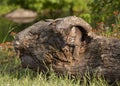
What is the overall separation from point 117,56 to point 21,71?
2.10m

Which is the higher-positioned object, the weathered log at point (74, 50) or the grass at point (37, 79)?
the weathered log at point (74, 50)

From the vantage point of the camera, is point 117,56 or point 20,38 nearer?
point 117,56

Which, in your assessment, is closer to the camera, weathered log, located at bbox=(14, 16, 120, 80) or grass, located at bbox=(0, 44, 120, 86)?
grass, located at bbox=(0, 44, 120, 86)

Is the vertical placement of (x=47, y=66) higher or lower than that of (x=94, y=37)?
lower

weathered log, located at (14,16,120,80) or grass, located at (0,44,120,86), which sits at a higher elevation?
weathered log, located at (14,16,120,80)

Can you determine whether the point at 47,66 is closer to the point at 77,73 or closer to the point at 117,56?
the point at 77,73

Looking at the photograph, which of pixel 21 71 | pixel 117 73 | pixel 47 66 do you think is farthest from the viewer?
pixel 21 71

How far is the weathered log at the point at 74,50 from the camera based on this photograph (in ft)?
23.7

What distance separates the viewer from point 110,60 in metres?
7.20

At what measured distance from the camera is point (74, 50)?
7.34 meters

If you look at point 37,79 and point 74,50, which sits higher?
point 74,50

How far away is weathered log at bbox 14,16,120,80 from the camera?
7211mm

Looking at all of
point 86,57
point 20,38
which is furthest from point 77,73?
point 20,38

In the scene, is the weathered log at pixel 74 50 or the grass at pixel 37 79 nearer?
the grass at pixel 37 79
